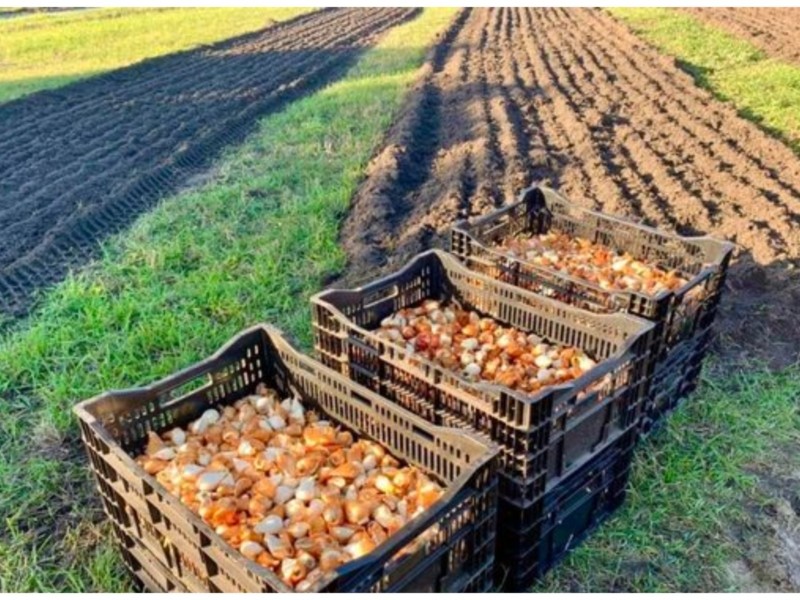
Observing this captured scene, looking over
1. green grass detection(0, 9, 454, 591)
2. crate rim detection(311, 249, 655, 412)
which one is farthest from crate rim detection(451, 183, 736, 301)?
green grass detection(0, 9, 454, 591)

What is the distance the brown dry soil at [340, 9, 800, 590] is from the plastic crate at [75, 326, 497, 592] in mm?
1368

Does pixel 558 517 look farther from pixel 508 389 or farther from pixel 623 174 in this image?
pixel 623 174

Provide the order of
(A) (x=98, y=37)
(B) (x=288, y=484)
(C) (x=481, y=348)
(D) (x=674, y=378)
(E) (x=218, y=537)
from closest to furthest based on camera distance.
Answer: (E) (x=218, y=537), (B) (x=288, y=484), (C) (x=481, y=348), (D) (x=674, y=378), (A) (x=98, y=37)

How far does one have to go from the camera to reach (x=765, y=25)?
15.7 meters

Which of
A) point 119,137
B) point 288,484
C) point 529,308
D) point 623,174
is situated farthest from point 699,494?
point 119,137

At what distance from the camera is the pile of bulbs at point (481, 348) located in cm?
307

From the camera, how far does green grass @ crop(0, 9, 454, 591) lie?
317 centimetres

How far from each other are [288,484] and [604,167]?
5307mm

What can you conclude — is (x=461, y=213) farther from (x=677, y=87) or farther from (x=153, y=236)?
(x=677, y=87)

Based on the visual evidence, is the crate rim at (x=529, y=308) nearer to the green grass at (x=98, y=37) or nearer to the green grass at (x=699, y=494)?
the green grass at (x=699, y=494)

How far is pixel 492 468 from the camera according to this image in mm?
2326

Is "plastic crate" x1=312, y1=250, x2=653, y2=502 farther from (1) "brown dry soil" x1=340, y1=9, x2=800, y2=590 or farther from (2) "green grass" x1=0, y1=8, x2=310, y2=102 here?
(2) "green grass" x1=0, y1=8, x2=310, y2=102

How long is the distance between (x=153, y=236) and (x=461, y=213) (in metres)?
2.48

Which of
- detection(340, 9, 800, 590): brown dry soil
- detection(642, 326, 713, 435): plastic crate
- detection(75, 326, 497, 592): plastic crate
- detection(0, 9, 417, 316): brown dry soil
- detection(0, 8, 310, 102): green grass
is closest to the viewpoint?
detection(75, 326, 497, 592): plastic crate
